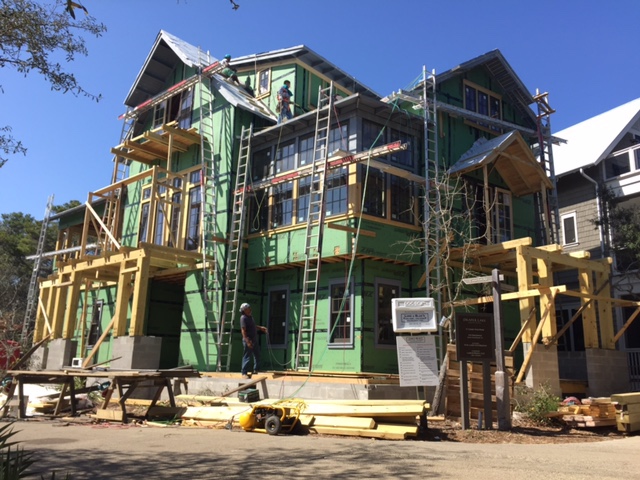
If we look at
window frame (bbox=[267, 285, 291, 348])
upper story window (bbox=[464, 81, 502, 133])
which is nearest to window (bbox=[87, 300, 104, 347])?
window frame (bbox=[267, 285, 291, 348])

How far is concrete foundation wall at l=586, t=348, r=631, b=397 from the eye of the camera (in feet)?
49.9

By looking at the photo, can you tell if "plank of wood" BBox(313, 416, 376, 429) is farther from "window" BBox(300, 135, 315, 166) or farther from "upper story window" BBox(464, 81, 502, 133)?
"upper story window" BBox(464, 81, 502, 133)

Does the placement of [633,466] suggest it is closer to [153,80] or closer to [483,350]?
[483,350]

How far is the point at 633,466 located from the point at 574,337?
1521cm

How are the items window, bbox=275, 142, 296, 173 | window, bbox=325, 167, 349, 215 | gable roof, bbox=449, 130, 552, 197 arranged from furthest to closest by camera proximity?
window, bbox=275, 142, 296, 173 < gable roof, bbox=449, 130, 552, 197 < window, bbox=325, 167, 349, 215

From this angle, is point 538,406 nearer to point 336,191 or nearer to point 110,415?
point 336,191

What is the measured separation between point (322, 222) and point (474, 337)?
5.71 meters

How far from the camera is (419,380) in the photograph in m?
11.1

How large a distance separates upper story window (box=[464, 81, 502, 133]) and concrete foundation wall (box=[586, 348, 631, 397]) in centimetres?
838

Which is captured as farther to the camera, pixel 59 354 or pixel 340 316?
pixel 59 354

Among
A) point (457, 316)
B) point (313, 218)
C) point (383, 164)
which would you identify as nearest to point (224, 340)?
point (313, 218)

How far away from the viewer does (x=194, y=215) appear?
65.2 ft

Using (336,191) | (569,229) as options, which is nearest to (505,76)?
(569,229)

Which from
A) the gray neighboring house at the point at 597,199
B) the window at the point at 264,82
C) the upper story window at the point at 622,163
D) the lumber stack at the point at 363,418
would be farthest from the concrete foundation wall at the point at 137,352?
the upper story window at the point at 622,163
